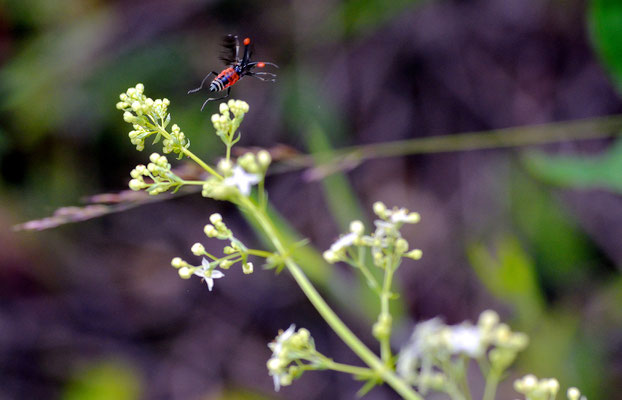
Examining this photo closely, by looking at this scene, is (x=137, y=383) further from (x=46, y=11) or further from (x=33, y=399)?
(x=46, y=11)

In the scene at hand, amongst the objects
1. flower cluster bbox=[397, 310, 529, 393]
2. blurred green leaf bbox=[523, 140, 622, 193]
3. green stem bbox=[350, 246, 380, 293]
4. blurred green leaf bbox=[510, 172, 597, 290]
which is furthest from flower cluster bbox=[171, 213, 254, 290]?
blurred green leaf bbox=[510, 172, 597, 290]

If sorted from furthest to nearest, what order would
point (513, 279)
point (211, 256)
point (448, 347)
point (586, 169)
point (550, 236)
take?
1. point (550, 236)
2. point (513, 279)
3. point (586, 169)
4. point (211, 256)
5. point (448, 347)

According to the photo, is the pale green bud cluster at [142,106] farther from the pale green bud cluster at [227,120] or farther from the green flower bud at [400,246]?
the green flower bud at [400,246]

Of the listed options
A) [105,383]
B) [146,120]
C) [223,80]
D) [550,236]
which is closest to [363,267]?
[146,120]

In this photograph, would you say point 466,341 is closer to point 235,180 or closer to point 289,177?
point 235,180

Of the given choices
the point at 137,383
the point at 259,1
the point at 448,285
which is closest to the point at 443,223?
the point at 448,285

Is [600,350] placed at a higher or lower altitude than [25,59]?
lower
